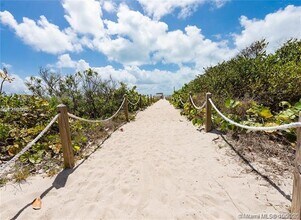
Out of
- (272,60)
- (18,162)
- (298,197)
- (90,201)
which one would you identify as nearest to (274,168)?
(298,197)

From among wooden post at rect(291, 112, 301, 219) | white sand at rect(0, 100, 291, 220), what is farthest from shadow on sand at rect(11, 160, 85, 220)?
wooden post at rect(291, 112, 301, 219)

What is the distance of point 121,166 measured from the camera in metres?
3.89

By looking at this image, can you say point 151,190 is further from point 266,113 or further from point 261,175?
point 266,113

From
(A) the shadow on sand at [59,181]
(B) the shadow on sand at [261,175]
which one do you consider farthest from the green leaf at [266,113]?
(A) the shadow on sand at [59,181]

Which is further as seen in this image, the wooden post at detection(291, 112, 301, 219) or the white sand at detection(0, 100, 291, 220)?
the white sand at detection(0, 100, 291, 220)

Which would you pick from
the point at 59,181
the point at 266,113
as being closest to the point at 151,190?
the point at 59,181

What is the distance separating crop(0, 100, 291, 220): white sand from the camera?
2.53 meters

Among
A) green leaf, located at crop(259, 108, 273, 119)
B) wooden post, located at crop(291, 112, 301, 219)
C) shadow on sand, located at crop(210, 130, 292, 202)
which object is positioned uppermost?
green leaf, located at crop(259, 108, 273, 119)

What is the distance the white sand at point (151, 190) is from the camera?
8.29 feet

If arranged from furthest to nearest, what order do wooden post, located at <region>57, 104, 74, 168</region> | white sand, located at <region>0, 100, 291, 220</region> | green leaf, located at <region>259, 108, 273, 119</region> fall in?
green leaf, located at <region>259, 108, 273, 119</region> < wooden post, located at <region>57, 104, 74, 168</region> < white sand, located at <region>0, 100, 291, 220</region>

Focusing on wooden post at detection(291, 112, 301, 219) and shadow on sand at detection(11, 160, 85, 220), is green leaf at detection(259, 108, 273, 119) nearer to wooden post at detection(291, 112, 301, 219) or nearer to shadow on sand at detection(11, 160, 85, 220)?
wooden post at detection(291, 112, 301, 219)

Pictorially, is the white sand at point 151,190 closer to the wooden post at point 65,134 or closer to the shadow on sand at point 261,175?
the shadow on sand at point 261,175

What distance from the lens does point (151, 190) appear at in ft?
9.78

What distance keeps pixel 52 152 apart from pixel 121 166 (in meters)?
1.68
